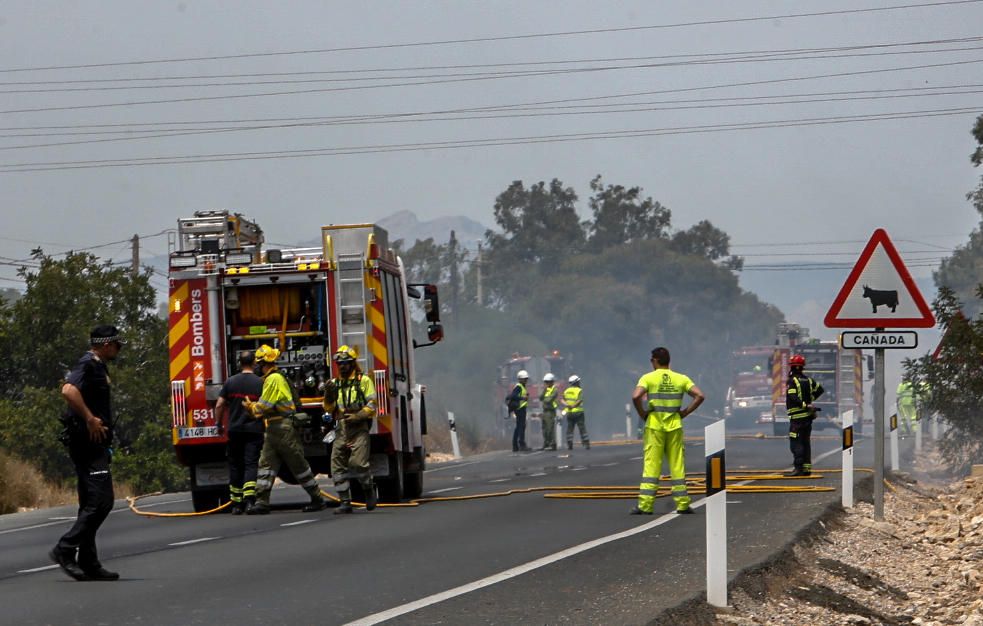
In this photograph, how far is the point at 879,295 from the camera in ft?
47.8

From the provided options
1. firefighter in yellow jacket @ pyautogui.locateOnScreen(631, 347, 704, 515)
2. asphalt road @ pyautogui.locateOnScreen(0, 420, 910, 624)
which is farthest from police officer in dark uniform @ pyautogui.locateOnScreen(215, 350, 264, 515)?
firefighter in yellow jacket @ pyautogui.locateOnScreen(631, 347, 704, 515)

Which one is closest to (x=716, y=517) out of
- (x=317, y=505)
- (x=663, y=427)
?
(x=663, y=427)

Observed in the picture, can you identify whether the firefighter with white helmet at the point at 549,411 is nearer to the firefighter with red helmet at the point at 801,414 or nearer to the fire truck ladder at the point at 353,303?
the firefighter with red helmet at the point at 801,414

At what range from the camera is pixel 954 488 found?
24.7 m

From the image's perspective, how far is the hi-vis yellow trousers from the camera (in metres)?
16.4

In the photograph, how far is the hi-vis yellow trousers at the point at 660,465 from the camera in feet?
53.7

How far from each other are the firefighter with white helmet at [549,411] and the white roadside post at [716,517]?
2841 cm

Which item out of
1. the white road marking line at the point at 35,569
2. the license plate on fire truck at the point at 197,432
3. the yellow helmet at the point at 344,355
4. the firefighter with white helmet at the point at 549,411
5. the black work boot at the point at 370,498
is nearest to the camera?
the white road marking line at the point at 35,569

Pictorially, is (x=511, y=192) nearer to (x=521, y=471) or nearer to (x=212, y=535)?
(x=521, y=471)

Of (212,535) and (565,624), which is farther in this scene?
(212,535)

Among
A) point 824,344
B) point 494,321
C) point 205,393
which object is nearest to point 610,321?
point 494,321

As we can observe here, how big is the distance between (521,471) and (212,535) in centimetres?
1307

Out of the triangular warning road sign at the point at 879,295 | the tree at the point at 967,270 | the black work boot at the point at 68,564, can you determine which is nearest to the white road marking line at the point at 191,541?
the black work boot at the point at 68,564

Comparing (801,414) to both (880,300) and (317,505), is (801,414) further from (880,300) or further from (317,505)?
(880,300)
